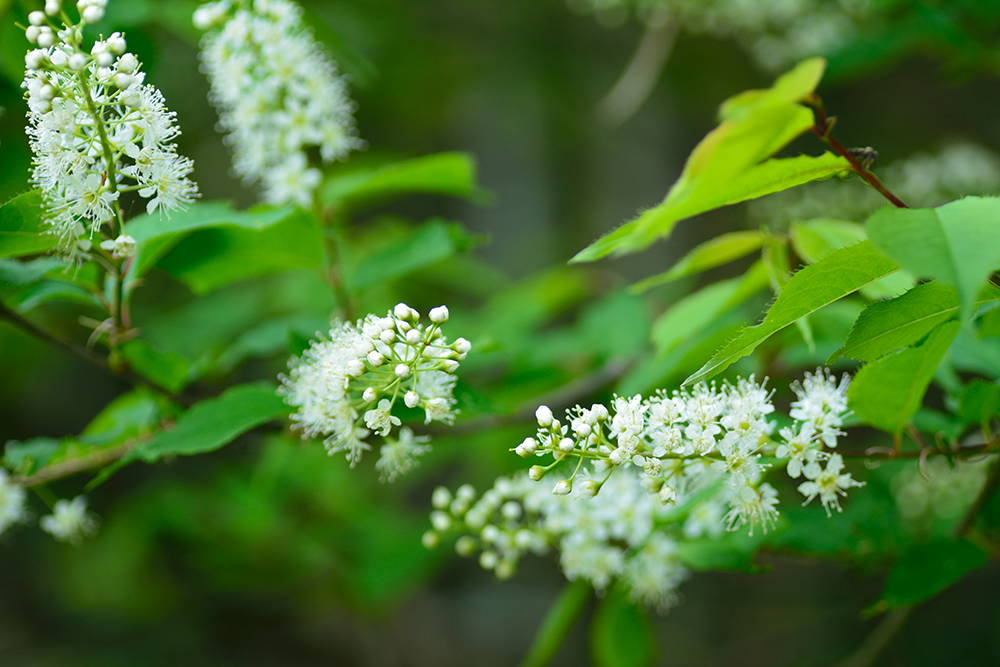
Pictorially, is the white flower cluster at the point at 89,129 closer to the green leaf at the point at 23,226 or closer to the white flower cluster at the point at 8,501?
the green leaf at the point at 23,226

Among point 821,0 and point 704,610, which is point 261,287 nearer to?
point 821,0

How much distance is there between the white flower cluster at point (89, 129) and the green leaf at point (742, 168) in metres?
0.61

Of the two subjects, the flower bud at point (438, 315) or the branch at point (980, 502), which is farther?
the branch at point (980, 502)

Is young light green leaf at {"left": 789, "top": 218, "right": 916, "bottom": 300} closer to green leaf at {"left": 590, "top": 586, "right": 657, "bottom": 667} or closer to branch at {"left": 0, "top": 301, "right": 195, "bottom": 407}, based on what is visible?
green leaf at {"left": 590, "top": 586, "right": 657, "bottom": 667}

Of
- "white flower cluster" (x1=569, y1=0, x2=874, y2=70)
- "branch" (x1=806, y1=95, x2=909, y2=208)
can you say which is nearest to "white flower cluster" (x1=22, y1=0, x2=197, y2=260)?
"branch" (x1=806, y1=95, x2=909, y2=208)

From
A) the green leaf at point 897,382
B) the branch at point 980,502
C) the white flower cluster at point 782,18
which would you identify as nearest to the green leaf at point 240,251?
the green leaf at point 897,382

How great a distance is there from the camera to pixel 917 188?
2488mm

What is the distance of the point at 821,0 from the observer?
2.78 metres

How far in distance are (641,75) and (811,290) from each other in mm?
3437

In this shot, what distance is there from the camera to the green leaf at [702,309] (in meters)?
1.29

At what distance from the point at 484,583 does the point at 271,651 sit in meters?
1.33

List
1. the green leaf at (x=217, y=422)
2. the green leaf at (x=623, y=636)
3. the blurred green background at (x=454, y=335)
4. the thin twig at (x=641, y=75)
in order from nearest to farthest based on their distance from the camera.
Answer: the green leaf at (x=217, y=422), the green leaf at (x=623, y=636), the blurred green background at (x=454, y=335), the thin twig at (x=641, y=75)

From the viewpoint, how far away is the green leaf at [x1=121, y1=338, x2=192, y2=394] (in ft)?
4.10

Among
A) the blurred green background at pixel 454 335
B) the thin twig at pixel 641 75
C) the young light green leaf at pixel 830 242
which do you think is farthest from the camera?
the thin twig at pixel 641 75
